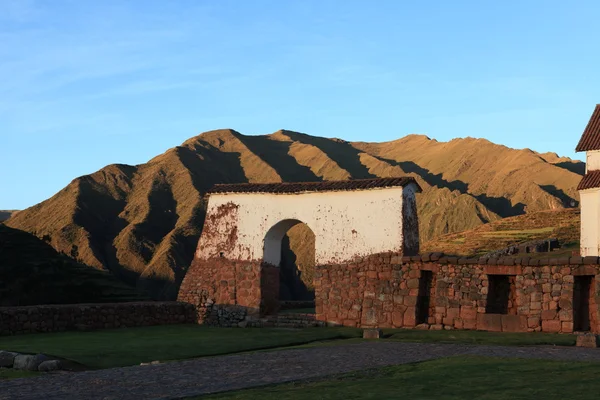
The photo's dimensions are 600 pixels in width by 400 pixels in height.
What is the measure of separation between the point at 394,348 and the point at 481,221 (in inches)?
1577

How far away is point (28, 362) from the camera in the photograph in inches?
486

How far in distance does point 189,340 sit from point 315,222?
6398 millimetres

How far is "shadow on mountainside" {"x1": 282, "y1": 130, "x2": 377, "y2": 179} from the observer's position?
2675 inches

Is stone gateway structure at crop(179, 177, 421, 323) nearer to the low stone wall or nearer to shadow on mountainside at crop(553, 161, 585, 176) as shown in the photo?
the low stone wall

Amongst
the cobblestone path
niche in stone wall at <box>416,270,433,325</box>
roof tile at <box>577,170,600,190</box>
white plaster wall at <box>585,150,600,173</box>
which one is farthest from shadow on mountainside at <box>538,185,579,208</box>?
the cobblestone path

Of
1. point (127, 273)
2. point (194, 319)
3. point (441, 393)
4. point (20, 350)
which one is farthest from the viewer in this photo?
point (127, 273)

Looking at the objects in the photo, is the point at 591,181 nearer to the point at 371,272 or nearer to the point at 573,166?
the point at 371,272

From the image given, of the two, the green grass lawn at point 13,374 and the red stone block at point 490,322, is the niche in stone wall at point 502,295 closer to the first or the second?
the red stone block at point 490,322

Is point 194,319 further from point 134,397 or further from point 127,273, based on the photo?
point 127,273

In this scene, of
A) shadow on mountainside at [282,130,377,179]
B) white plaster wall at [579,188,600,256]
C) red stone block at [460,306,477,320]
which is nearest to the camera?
red stone block at [460,306,477,320]

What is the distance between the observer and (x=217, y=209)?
24453 millimetres

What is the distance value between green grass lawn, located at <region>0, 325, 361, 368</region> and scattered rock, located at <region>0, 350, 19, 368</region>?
97 centimetres

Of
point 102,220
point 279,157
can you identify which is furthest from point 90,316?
point 279,157

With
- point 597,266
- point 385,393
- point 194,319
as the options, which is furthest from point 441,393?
point 194,319
